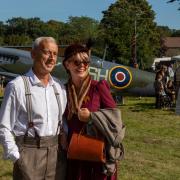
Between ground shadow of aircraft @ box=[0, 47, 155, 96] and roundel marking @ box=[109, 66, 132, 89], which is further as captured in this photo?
roundel marking @ box=[109, 66, 132, 89]

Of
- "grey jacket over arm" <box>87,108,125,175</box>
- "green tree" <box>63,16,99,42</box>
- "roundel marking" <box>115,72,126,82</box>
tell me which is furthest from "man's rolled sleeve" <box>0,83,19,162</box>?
"green tree" <box>63,16,99,42</box>

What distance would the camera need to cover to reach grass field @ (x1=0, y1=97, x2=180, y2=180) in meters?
5.71

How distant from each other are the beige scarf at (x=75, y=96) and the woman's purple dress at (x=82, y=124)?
34 mm

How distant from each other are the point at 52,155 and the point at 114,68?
1189cm

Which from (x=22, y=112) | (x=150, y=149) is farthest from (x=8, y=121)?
(x=150, y=149)

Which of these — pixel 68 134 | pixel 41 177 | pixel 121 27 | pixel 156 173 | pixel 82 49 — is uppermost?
pixel 121 27

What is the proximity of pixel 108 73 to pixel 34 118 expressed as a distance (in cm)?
1179

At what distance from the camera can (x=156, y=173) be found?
227 inches

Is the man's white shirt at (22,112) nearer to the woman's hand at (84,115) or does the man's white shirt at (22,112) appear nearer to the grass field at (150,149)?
the woman's hand at (84,115)

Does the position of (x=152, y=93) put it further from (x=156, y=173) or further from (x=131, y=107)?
(x=156, y=173)

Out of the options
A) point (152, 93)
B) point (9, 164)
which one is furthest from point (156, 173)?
point (152, 93)

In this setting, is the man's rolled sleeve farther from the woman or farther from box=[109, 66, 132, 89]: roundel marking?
→ box=[109, 66, 132, 89]: roundel marking

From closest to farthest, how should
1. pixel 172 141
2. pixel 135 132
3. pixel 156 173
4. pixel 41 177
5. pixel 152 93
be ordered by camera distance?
pixel 41 177, pixel 156 173, pixel 172 141, pixel 135 132, pixel 152 93

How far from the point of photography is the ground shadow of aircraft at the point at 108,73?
1441 centimetres
